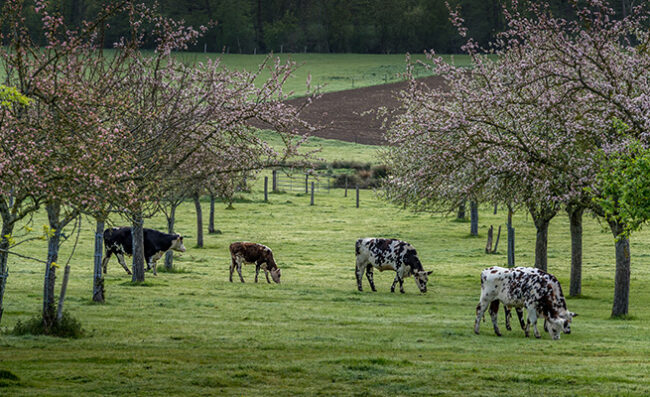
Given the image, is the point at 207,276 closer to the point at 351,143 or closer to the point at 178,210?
the point at 178,210

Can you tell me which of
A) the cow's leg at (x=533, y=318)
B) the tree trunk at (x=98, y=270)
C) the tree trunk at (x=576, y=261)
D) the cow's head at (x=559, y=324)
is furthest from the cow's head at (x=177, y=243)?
the cow's head at (x=559, y=324)

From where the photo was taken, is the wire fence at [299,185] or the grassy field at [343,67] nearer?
the wire fence at [299,185]

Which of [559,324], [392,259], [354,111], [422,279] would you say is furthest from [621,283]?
[354,111]

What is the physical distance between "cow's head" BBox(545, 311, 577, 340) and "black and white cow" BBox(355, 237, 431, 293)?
1004cm

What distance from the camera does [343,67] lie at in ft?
486

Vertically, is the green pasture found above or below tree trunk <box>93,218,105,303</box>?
above

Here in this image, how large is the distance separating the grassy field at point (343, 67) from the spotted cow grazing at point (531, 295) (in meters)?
104

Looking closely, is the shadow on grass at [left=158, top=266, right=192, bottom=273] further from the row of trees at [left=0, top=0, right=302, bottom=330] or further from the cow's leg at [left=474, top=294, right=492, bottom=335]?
the cow's leg at [left=474, top=294, right=492, bottom=335]

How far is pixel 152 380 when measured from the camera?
15.9m

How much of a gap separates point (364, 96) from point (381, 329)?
106m

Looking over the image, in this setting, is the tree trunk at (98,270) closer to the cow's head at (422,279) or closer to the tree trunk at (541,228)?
the cow's head at (422,279)

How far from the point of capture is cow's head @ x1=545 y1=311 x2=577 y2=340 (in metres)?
21.4

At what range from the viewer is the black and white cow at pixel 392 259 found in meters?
31.7

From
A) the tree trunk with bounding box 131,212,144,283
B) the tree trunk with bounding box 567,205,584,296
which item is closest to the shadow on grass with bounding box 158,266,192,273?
the tree trunk with bounding box 131,212,144,283
